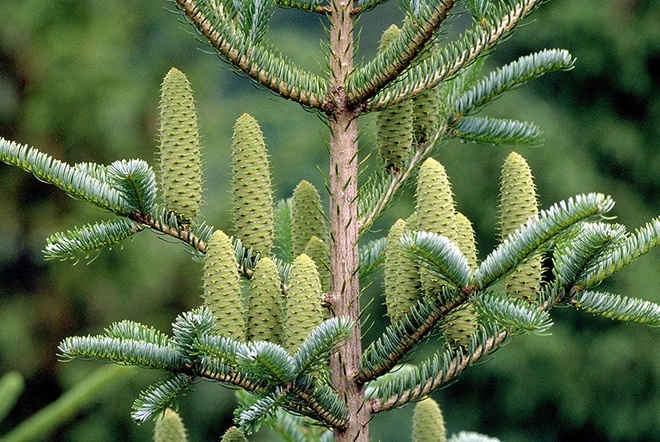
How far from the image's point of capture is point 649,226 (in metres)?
1.37

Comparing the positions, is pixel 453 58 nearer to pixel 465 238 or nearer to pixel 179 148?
pixel 465 238

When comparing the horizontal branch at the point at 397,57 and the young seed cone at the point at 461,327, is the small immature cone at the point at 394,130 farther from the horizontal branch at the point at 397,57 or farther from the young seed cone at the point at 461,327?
the young seed cone at the point at 461,327

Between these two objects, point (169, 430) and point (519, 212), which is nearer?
point (519, 212)

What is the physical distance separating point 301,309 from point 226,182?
266 inches

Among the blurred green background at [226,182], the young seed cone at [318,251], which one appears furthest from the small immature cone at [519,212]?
the blurred green background at [226,182]

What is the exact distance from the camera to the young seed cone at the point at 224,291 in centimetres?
139

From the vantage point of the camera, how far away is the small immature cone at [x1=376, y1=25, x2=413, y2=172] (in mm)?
1617

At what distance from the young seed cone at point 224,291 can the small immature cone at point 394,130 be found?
0.37m

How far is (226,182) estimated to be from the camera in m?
8.08

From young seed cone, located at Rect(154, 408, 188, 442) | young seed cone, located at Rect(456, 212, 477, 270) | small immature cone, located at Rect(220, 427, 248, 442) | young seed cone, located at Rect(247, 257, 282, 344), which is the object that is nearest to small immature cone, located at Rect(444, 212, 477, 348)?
young seed cone, located at Rect(456, 212, 477, 270)

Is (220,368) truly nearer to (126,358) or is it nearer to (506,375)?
(126,358)

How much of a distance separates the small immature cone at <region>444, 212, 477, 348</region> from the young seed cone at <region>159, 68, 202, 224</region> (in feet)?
1.34

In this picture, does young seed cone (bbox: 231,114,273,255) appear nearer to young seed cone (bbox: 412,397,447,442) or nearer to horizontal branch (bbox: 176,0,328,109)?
horizontal branch (bbox: 176,0,328,109)

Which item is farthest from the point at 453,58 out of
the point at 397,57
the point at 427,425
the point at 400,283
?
the point at 427,425
